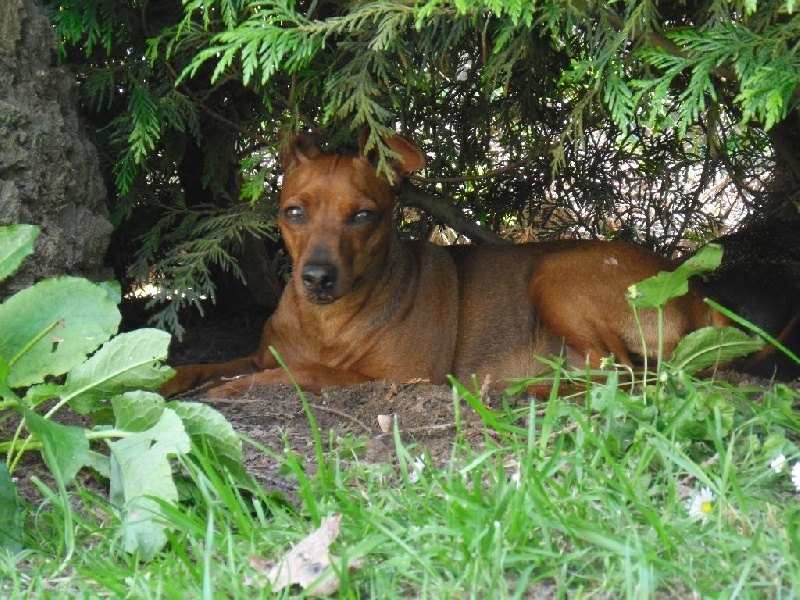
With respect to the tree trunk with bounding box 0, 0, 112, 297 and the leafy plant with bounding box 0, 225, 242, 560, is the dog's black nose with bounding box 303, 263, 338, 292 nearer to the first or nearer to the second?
the tree trunk with bounding box 0, 0, 112, 297

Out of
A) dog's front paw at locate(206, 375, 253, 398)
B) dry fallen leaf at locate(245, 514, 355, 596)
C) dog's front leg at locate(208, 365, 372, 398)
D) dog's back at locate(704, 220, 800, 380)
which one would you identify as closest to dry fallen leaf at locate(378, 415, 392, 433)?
dog's front leg at locate(208, 365, 372, 398)

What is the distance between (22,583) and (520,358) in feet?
10.7

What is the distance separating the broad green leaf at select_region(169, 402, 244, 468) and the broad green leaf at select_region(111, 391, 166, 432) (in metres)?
0.08

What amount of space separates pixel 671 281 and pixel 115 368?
174 cm

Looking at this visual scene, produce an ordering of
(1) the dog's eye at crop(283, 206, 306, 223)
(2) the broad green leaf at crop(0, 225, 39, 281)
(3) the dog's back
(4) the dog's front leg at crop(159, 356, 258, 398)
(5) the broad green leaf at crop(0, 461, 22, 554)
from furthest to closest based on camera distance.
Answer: (3) the dog's back < (1) the dog's eye at crop(283, 206, 306, 223) < (4) the dog's front leg at crop(159, 356, 258, 398) < (2) the broad green leaf at crop(0, 225, 39, 281) < (5) the broad green leaf at crop(0, 461, 22, 554)

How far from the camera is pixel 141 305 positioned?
587 cm

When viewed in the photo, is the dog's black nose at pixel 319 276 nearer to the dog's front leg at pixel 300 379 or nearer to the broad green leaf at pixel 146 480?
the dog's front leg at pixel 300 379

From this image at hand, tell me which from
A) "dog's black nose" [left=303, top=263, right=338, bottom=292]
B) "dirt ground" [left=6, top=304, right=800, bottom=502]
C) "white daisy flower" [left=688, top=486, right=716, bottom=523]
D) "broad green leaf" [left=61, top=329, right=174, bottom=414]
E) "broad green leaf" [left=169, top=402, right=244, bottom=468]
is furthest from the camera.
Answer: "dog's black nose" [left=303, top=263, right=338, bottom=292]

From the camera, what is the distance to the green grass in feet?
6.72

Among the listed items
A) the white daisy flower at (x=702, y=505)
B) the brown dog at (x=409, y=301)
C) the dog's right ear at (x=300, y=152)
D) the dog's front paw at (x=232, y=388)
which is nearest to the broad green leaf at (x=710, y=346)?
the white daisy flower at (x=702, y=505)

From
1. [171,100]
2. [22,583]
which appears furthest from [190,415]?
[171,100]

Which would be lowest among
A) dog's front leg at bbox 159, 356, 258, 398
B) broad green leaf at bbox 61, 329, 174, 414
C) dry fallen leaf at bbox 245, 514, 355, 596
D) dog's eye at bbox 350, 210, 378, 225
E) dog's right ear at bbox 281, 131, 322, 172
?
dog's front leg at bbox 159, 356, 258, 398

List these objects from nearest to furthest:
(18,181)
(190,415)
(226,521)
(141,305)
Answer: (226,521) → (190,415) → (18,181) → (141,305)

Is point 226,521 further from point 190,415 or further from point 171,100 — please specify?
point 171,100
